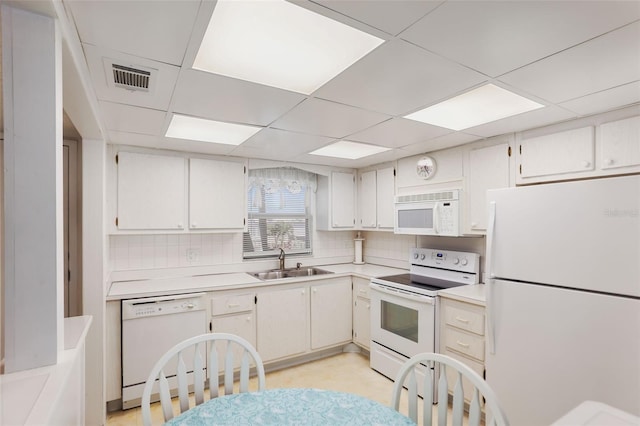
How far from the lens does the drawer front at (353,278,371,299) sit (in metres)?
3.42

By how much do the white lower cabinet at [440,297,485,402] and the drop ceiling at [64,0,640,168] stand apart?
136 cm

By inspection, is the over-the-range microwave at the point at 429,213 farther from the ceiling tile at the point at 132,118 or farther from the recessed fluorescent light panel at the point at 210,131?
the ceiling tile at the point at 132,118

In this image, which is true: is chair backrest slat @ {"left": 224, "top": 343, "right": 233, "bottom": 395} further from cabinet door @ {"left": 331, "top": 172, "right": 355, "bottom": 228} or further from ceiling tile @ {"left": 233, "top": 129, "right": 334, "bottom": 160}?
cabinet door @ {"left": 331, "top": 172, "right": 355, "bottom": 228}

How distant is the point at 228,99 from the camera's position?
1860 mm

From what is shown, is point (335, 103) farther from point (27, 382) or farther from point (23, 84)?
point (27, 382)

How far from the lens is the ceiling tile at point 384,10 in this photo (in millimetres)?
1076

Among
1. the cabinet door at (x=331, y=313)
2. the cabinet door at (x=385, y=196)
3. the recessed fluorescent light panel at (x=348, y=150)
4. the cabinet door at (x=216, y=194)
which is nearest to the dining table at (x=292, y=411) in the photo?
the cabinet door at (x=331, y=313)

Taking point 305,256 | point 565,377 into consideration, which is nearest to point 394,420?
point 565,377

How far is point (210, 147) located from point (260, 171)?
0.85 meters

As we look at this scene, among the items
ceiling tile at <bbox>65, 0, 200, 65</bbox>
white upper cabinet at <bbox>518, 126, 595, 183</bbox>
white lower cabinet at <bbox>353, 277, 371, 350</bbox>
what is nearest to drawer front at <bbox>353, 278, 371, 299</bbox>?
white lower cabinet at <bbox>353, 277, 371, 350</bbox>

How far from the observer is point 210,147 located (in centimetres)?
299

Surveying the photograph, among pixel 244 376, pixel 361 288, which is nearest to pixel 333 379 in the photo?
pixel 361 288

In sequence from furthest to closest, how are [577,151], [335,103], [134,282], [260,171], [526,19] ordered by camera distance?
1. [260,171]
2. [134,282]
3. [577,151]
4. [335,103]
5. [526,19]

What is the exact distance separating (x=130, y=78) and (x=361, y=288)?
278 centimetres
